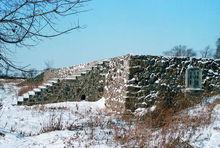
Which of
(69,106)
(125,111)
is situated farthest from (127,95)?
(69,106)

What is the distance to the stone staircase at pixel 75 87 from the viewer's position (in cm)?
1682

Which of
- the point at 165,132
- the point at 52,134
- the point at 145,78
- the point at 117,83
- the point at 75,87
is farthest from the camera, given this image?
the point at 75,87

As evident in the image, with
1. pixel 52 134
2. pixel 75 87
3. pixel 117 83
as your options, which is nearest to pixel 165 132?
pixel 52 134

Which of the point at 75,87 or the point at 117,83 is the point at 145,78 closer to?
the point at 117,83

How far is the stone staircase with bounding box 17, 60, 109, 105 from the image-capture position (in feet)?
55.2

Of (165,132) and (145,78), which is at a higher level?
(145,78)

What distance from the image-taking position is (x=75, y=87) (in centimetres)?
1861

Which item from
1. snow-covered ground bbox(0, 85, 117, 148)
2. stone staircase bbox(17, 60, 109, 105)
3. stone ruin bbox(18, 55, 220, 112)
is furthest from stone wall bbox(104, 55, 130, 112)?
snow-covered ground bbox(0, 85, 117, 148)

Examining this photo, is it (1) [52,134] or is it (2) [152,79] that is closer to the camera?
(1) [52,134]

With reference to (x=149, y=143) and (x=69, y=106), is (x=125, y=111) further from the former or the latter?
(x=149, y=143)

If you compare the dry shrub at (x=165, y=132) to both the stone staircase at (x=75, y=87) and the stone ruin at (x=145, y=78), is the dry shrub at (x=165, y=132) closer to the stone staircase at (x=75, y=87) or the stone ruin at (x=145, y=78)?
the stone ruin at (x=145, y=78)

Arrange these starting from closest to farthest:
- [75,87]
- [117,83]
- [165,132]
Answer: [165,132]
[117,83]
[75,87]

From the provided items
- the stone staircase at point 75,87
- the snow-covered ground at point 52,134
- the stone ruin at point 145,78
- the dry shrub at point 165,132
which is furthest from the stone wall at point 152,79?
the dry shrub at point 165,132

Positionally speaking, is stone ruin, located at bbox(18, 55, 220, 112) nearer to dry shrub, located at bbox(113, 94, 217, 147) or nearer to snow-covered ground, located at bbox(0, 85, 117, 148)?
snow-covered ground, located at bbox(0, 85, 117, 148)
